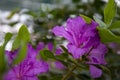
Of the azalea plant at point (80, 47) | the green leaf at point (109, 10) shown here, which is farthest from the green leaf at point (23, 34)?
the green leaf at point (109, 10)

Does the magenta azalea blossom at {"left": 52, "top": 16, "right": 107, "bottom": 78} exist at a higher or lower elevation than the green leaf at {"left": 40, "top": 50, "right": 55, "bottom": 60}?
higher

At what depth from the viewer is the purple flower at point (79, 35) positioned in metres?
0.44

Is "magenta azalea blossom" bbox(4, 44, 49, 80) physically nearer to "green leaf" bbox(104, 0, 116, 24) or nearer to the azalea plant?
the azalea plant

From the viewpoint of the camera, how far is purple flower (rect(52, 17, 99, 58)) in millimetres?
442

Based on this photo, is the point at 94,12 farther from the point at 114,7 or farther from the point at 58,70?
the point at 114,7

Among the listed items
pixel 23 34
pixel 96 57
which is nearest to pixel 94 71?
pixel 96 57

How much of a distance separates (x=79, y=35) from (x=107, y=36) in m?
0.05

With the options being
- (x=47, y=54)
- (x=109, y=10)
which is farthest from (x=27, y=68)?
(x=109, y=10)

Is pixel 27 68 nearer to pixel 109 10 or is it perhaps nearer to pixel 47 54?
pixel 47 54

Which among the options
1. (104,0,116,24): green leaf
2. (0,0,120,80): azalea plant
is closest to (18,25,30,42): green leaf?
(0,0,120,80): azalea plant

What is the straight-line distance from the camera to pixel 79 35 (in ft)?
1.52

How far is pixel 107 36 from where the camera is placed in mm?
429

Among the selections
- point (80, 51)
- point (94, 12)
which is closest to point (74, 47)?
point (80, 51)

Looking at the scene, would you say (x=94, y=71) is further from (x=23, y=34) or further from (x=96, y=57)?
(x=23, y=34)
